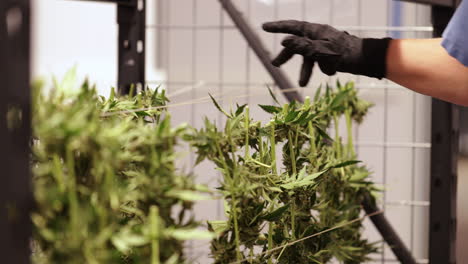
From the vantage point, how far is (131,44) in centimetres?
141

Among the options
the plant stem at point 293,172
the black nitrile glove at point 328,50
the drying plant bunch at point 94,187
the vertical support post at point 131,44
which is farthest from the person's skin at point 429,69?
the vertical support post at point 131,44

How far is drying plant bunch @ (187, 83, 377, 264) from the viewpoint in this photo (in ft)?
2.09

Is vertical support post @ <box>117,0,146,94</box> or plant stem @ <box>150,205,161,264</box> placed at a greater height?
vertical support post @ <box>117,0,146,94</box>

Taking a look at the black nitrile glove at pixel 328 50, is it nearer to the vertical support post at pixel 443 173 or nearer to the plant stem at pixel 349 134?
the plant stem at pixel 349 134

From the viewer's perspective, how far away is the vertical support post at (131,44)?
1401 mm

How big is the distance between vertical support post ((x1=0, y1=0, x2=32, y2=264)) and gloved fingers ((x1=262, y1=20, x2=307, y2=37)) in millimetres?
562

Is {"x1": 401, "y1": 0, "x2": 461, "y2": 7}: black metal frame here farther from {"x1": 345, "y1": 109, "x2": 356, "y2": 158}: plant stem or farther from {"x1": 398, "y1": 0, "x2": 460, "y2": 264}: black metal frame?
{"x1": 345, "y1": 109, "x2": 356, "y2": 158}: plant stem

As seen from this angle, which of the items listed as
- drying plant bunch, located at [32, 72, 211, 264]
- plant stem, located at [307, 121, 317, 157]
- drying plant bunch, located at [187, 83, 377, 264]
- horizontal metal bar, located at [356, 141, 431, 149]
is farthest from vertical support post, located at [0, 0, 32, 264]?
horizontal metal bar, located at [356, 141, 431, 149]

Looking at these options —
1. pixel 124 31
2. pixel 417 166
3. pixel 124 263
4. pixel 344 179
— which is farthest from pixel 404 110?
pixel 124 263

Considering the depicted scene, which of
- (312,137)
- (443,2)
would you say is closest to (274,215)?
(312,137)

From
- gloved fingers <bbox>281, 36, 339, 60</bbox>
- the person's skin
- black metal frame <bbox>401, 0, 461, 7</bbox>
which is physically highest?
black metal frame <bbox>401, 0, 461, 7</bbox>

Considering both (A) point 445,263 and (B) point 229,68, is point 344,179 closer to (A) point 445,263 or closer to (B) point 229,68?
(A) point 445,263

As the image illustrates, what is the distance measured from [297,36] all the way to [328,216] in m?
0.33

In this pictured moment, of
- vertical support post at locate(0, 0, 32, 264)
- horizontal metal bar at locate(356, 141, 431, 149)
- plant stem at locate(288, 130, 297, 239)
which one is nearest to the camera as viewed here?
vertical support post at locate(0, 0, 32, 264)
